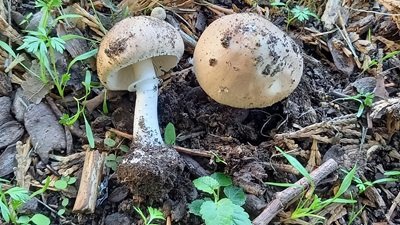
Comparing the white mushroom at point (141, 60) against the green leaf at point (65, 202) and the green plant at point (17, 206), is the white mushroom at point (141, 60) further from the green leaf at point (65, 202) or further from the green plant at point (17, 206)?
the green plant at point (17, 206)

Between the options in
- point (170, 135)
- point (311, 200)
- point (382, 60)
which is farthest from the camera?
point (382, 60)

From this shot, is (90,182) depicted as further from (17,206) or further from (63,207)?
(17,206)

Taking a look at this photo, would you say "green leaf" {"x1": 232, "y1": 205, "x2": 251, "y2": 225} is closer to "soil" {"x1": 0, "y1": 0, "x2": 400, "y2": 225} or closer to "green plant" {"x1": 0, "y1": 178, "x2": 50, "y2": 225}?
"soil" {"x1": 0, "y1": 0, "x2": 400, "y2": 225}

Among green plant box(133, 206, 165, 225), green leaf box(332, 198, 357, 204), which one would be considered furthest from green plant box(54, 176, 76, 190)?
green leaf box(332, 198, 357, 204)

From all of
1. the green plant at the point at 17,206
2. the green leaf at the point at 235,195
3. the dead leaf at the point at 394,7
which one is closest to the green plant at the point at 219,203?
the green leaf at the point at 235,195

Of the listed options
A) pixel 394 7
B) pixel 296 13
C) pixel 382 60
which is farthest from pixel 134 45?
pixel 394 7

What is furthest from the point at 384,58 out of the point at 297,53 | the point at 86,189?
the point at 86,189
